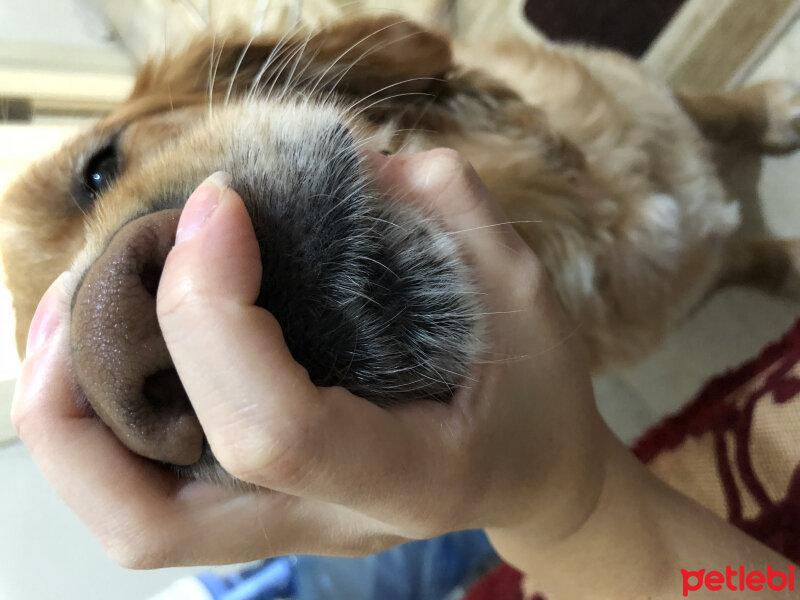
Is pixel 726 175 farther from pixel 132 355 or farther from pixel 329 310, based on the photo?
pixel 132 355

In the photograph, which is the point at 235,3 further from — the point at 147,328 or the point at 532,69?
the point at 147,328

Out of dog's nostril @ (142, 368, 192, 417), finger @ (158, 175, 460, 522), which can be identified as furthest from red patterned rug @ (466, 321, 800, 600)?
dog's nostril @ (142, 368, 192, 417)

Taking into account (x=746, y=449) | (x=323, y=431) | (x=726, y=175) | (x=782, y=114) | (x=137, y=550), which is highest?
(x=782, y=114)

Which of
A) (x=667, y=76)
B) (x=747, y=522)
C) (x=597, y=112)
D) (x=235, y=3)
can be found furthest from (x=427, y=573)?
(x=235, y=3)

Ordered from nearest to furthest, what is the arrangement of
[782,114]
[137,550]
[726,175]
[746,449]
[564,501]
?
[137,550] < [564,501] < [746,449] < [782,114] < [726,175]

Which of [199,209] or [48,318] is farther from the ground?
[199,209]

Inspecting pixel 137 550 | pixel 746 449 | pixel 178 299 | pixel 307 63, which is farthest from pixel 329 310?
pixel 746 449
